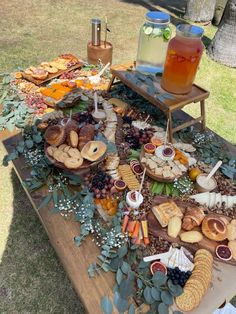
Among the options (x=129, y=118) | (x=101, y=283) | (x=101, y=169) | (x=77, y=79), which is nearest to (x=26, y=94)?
(x=77, y=79)

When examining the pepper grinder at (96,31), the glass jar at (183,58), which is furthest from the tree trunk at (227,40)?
the glass jar at (183,58)

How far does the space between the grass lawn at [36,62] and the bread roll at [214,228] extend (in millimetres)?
1374

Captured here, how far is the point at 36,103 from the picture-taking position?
360 cm

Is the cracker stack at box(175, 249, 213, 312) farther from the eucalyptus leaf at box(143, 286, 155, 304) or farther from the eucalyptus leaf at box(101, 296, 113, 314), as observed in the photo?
the eucalyptus leaf at box(101, 296, 113, 314)

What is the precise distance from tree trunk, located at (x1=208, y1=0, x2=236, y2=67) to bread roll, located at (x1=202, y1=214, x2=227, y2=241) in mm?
5461

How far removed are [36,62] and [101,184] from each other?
4.53 metres

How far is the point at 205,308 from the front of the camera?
1.92 meters

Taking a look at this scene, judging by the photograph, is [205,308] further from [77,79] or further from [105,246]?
[77,79]

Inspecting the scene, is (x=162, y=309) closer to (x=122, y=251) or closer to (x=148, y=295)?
(x=148, y=295)

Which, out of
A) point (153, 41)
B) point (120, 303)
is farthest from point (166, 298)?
point (153, 41)

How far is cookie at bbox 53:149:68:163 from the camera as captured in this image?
2.53 m

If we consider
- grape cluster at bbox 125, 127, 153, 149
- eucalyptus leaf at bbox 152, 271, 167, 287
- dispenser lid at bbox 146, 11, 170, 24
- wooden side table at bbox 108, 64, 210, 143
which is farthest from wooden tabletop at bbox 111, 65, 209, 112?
eucalyptus leaf at bbox 152, 271, 167, 287

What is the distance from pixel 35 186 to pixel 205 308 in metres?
1.66

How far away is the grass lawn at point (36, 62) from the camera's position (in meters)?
2.74
